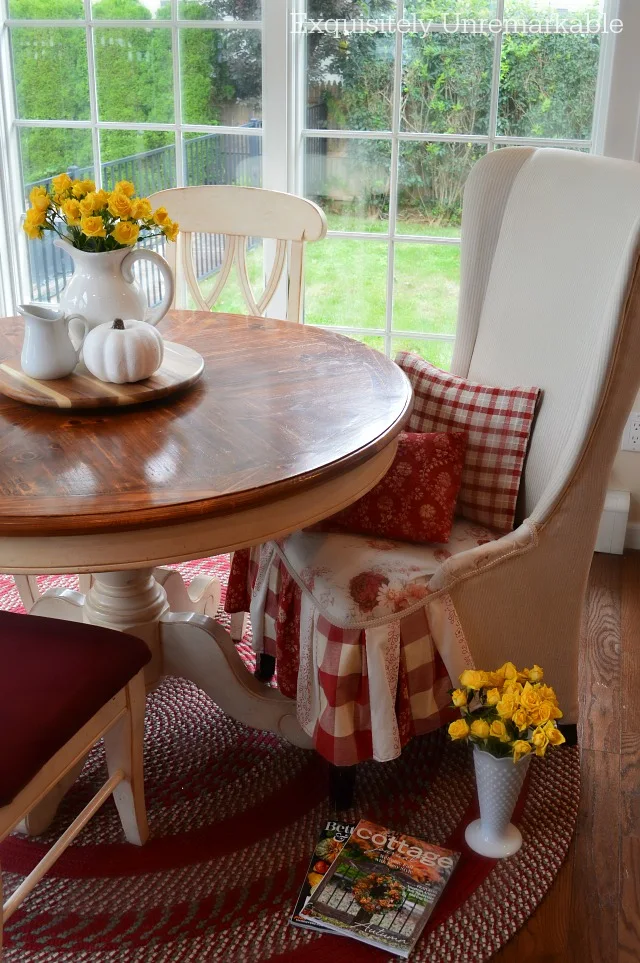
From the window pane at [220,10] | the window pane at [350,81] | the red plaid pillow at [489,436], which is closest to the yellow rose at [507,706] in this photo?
the red plaid pillow at [489,436]

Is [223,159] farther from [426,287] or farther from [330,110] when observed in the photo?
[426,287]

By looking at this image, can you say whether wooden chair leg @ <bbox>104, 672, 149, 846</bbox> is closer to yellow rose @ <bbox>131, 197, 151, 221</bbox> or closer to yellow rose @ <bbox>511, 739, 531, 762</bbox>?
yellow rose @ <bbox>511, 739, 531, 762</bbox>

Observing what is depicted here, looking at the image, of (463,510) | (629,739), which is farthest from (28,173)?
(629,739)

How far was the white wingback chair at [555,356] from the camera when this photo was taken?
5.53 feet

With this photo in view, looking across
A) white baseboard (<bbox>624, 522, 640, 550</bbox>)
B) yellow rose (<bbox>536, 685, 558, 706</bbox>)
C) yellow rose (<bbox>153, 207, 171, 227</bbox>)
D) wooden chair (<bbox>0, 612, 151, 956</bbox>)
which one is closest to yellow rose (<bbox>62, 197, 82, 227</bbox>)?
yellow rose (<bbox>153, 207, 171, 227</bbox>)

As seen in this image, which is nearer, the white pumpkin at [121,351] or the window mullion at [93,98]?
the white pumpkin at [121,351]

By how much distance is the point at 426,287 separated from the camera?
9.67 feet

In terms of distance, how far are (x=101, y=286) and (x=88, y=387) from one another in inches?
7.5

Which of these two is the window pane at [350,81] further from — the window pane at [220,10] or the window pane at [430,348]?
the window pane at [430,348]

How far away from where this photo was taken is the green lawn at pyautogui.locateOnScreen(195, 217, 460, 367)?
9.57 ft

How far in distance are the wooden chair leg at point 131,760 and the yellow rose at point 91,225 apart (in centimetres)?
75

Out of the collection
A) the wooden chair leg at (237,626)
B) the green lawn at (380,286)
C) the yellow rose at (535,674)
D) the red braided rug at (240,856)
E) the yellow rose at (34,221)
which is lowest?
the red braided rug at (240,856)

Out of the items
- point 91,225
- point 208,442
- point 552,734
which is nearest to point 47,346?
point 91,225

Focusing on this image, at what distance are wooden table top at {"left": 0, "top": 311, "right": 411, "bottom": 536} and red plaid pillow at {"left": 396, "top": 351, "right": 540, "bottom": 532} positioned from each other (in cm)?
17
